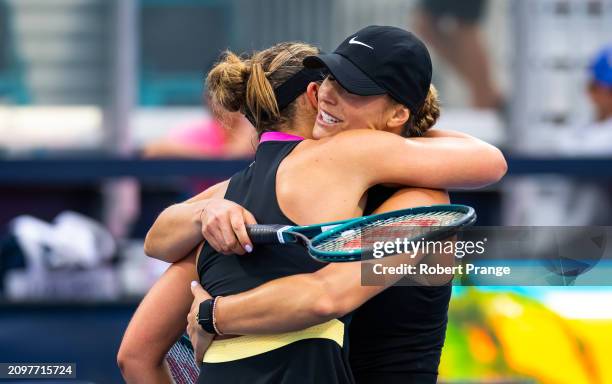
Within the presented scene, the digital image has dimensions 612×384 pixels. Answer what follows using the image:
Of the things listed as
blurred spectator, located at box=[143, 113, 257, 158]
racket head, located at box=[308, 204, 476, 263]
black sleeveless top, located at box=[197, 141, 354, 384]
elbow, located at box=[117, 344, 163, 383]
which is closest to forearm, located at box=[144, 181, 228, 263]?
black sleeveless top, located at box=[197, 141, 354, 384]

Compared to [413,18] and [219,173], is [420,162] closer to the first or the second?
[219,173]

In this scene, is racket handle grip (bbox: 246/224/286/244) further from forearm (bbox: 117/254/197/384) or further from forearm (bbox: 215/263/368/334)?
forearm (bbox: 117/254/197/384)

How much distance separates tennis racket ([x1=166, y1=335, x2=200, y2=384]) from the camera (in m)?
2.83

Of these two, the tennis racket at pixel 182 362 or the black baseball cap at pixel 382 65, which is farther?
the tennis racket at pixel 182 362

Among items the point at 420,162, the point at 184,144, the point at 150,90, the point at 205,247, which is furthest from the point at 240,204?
the point at 150,90

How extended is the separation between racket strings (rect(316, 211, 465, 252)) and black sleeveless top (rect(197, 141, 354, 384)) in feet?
0.33

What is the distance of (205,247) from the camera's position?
99.5 inches

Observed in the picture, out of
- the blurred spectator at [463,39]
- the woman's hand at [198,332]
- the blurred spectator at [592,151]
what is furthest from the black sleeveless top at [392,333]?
the blurred spectator at [463,39]

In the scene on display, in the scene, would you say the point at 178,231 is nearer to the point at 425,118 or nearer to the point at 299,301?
the point at 299,301

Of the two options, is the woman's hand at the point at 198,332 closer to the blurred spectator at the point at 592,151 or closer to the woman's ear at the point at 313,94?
the woman's ear at the point at 313,94

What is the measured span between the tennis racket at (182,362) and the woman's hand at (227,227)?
1.63 feet

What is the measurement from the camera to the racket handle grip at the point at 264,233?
2285mm

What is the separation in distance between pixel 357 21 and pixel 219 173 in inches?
94.7

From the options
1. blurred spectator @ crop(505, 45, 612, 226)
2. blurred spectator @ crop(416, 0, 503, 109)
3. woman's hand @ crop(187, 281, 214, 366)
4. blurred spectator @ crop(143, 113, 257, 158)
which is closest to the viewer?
woman's hand @ crop(187, 281, 214, 366)
